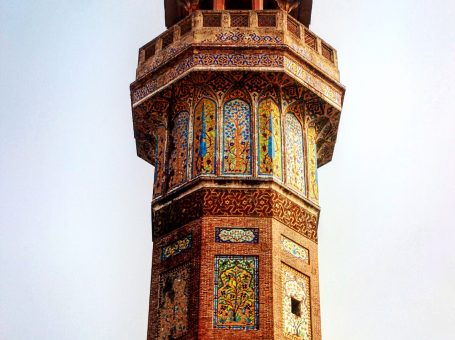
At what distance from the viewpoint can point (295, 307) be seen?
12938mm

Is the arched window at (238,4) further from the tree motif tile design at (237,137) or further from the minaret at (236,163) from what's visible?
the tree motif tile design at (237,137)

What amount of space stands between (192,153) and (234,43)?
1987mm

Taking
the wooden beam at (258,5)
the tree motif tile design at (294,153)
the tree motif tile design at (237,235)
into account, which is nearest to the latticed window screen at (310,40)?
the wooden beam at (258,5)

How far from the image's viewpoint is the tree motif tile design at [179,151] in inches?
554

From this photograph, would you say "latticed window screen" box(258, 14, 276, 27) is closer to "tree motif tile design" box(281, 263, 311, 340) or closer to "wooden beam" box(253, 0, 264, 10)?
"wooden beam" box(253, 0, 264, 10)

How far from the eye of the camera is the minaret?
12617 millimetres

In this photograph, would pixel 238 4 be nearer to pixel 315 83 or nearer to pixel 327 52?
pixel 327 52

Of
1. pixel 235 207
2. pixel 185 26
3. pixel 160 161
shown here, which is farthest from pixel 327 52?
pixel 235 207

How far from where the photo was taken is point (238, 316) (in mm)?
12328

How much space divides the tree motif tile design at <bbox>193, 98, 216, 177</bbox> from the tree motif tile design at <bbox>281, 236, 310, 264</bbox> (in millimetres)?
1576

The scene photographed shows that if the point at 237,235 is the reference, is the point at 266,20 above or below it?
above

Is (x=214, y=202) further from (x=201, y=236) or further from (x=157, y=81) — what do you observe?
(x=157, y=81)

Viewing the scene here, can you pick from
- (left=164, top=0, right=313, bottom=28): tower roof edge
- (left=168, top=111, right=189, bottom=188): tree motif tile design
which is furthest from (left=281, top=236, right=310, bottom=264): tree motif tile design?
(left=164, top=0, right=313, bottom=28): tower roof edge

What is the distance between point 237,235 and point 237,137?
1761 mm
